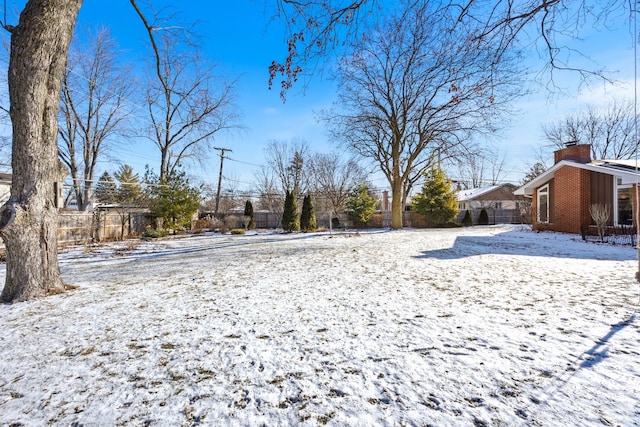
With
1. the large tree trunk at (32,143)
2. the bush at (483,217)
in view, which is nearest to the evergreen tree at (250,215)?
the large tree trunk at (32,143)

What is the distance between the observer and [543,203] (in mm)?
14680

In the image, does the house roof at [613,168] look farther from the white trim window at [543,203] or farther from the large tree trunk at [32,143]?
the large tree trunk at [32,143]

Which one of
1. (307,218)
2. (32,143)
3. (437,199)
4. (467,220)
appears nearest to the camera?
(32,143)

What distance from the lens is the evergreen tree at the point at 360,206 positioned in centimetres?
2286

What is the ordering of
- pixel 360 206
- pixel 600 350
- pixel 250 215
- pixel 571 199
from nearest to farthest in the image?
pixel 600 350 < pixel 571 199 < pixel 250 215 < pixel 360 206

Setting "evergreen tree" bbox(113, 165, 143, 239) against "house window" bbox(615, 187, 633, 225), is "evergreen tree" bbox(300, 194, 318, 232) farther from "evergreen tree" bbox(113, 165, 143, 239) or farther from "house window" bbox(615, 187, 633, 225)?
"house window" bbox(615, 187, 633, 225)

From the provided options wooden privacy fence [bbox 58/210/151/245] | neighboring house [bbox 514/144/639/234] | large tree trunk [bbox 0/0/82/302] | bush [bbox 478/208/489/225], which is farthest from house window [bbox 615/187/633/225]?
wooden privacy fence [bbox 58/210/151/245]

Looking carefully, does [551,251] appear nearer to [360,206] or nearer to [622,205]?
→ [622,205]

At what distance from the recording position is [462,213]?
25188mm

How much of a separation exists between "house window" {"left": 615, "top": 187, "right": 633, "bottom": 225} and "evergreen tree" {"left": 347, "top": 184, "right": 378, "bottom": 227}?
14.4 meters

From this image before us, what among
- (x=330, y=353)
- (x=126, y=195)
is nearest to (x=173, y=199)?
(x=126, y=195)

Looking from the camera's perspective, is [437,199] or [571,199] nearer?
[571,199]

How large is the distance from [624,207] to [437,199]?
11.1m

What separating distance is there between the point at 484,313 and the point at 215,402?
289 centimetres
